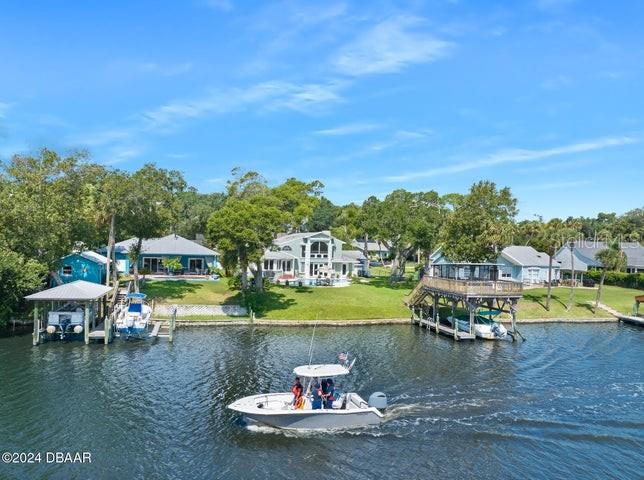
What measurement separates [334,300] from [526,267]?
37.1 metres

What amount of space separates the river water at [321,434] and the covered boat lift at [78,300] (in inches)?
66.0

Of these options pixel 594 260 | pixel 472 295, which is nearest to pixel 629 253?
pixel 594 260

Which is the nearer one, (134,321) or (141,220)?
(134,321)

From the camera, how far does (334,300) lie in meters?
56.5

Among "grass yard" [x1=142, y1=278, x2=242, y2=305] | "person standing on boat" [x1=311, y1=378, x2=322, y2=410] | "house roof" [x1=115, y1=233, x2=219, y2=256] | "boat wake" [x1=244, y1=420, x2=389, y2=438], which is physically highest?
"house roof" [x1=115, y1=233, x2=219, y2=256]

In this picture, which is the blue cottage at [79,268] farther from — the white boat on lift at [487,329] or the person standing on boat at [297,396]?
the person standing on boat at [297,396]

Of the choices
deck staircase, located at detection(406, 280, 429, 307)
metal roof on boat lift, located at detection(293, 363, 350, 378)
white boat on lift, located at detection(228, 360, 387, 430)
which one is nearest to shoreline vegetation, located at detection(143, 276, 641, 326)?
deck staircase, located at detection(406, 280, 429, 307)

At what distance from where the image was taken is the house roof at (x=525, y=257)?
257ft

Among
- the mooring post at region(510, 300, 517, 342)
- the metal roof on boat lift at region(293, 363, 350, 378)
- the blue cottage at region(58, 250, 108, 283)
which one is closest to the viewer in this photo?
the metal roof on boat lift at region(293, 363, 350, 378)

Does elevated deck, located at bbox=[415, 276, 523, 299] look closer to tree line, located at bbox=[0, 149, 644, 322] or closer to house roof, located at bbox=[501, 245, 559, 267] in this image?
tree line, located at bbox=[0, 149, 644, 322]

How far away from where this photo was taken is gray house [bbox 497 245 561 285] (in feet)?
256

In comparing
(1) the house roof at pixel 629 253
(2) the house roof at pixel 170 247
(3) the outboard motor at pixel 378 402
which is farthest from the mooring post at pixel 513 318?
(1) the house roof at pixel 629 253

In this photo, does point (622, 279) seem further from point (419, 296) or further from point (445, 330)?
point (445, 330)

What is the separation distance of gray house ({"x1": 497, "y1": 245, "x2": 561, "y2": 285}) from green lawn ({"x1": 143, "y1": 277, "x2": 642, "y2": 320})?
10063mm
